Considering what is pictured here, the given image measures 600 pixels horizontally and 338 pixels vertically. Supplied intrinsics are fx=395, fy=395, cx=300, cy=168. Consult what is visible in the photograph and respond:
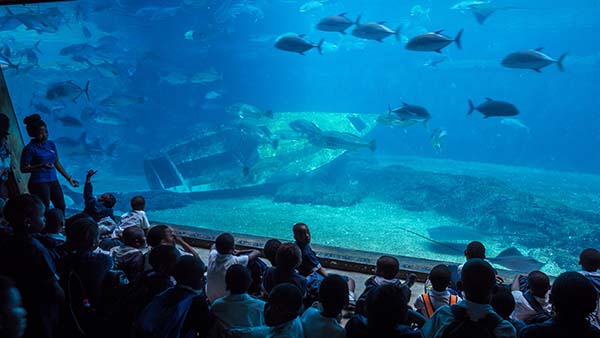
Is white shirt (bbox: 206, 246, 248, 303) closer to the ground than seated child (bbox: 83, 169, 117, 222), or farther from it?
closer to the ground

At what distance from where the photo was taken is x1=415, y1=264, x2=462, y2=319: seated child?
8.39 feet

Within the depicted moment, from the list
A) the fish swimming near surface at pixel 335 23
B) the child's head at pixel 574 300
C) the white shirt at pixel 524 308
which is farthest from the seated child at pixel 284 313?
the fish swimming near surface at pixel 335 23

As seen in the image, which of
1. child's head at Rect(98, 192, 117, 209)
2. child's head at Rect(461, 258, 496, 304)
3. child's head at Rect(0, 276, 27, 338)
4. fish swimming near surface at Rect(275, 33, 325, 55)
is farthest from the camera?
fish swimming near surface at Rect(275, 33, 325, 55)

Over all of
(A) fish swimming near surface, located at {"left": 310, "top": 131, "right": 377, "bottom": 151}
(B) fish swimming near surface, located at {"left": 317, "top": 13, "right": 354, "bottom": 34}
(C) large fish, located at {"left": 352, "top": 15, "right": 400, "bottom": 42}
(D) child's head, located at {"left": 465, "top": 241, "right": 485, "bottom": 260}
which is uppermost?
(B) fish swimming near surface, located at {"left": 317, "top": 13, "right": 354, "bottom": 34}

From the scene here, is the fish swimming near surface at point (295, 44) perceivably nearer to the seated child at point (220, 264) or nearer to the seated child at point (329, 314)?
the seated child at point (220, 264)

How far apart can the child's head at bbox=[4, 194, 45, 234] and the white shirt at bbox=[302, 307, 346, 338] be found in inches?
71.9

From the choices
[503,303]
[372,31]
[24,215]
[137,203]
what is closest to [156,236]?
[24,215]

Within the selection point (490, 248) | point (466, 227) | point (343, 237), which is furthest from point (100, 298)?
point (466, 227)

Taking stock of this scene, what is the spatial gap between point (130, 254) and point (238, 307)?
1.29m

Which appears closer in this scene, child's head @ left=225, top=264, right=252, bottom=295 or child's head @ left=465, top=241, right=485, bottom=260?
child's head @ left=225, top=264, right=252, bottom=295

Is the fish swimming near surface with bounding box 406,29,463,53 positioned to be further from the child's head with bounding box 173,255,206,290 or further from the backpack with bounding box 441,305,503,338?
the child's head with bounding box 173,255,206,290

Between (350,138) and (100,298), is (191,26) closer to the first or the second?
(350,138)

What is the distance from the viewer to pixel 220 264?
303 centimetres

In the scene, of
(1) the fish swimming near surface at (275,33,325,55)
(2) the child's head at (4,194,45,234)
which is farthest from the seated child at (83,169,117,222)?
(1) the fish swimming near surface at (275,33,325,55)
